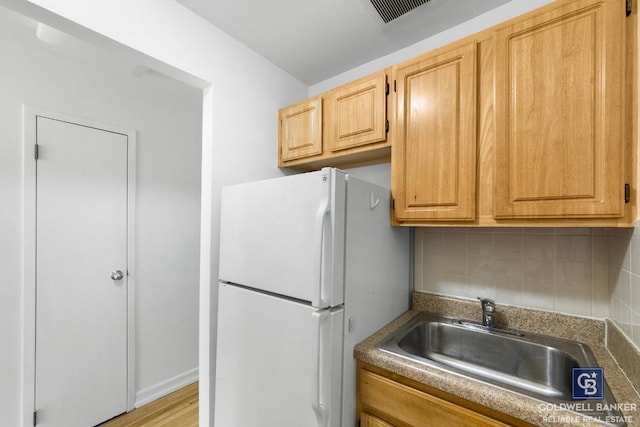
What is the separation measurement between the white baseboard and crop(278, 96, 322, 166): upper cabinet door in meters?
2.12

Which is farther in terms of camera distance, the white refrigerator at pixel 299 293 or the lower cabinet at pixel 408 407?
the white refrigerator at pixel 299 293

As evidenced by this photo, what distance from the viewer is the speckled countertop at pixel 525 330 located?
0.78 m

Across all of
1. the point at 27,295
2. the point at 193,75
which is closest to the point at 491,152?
the point at 193,75

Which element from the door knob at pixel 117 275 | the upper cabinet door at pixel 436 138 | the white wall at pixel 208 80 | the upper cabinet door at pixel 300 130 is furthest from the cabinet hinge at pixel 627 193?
→ the door knob at pixel 117 275

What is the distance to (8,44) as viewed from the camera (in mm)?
1630

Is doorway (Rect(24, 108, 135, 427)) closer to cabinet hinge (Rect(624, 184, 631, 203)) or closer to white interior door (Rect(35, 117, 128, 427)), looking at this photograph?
white interior door (Rect(35, 117, 128, 427))

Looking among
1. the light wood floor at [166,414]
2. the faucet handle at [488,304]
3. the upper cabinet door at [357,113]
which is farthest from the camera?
the light wood floor at [166,414]

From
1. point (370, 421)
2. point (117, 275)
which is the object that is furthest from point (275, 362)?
point (117, 275)

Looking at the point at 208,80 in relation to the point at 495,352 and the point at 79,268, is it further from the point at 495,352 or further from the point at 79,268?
the point at 495,352

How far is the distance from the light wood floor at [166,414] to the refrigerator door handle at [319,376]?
59.8 inches

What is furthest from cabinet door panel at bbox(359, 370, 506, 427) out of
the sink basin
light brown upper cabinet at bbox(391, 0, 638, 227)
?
light brown upper cabinet at bbox(391, 0, 638, 227)

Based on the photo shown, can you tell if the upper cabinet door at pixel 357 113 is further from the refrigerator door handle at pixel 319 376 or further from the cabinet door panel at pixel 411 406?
the cabinet door panel at pixel 411 406

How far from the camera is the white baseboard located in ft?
7.06

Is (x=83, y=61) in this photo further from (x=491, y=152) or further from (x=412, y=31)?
(x=491, y=152)
